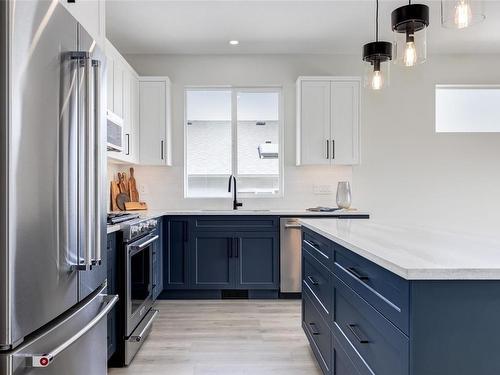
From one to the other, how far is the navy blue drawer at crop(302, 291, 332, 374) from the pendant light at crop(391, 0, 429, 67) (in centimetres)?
151

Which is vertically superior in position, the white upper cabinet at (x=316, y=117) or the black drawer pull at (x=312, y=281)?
the white upper cabinet at (x=316, y=117)

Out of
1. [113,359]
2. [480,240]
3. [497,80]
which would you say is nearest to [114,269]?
[113,359]

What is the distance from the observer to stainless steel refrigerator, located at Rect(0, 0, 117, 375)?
114cm

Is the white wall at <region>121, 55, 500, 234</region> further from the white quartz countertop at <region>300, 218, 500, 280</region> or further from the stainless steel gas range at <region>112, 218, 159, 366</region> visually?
the white quartz countertop at <region>300, 218, 500, 280</region>

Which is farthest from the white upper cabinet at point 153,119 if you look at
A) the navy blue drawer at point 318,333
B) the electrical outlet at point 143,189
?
the navy blue drawer at point 318,333

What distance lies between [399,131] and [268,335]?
2983 mm

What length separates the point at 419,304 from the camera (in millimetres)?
1145

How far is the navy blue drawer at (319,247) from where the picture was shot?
216 centimetres

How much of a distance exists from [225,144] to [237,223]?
3.74ft

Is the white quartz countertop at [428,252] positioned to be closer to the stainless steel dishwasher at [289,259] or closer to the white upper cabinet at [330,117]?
the stainless steel dishwasher at [289,259]

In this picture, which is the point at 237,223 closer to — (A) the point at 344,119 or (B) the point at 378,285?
(A) the point at 344,119

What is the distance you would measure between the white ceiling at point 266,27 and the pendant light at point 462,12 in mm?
1876

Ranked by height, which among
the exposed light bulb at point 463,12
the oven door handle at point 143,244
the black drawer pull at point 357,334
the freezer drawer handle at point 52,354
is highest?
the exposed light bulb at point 463,12

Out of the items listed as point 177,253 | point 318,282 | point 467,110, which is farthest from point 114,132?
point 467,110
